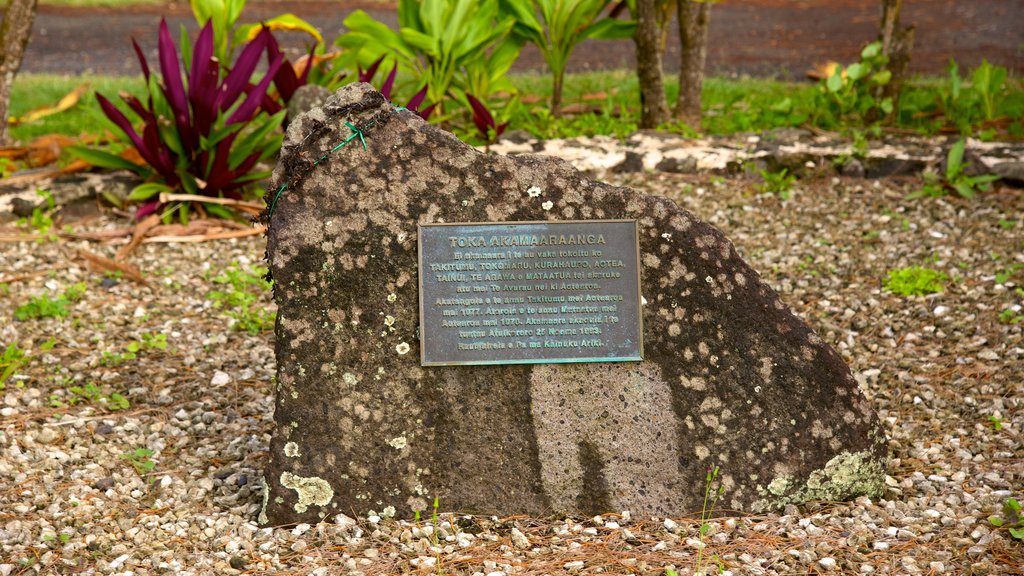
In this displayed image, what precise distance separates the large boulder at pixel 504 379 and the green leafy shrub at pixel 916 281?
6.05ft

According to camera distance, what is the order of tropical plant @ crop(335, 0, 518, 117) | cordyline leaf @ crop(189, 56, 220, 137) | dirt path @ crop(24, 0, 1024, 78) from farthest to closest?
dirt path @ crop(24, 0, 1024, 78) → tropical plant @ crop(335, 0, 518, 117) → cordyline leaf @ crop(189, 56, 220, 137)

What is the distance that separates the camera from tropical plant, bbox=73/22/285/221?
569 cm

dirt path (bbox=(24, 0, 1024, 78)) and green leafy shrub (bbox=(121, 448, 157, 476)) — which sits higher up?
dirt path (bbox=(24, 0, 1024, 78))

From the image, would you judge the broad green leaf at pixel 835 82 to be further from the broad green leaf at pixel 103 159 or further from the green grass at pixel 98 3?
the green grass at pixel 98 3

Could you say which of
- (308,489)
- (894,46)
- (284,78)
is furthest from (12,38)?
(894,46)

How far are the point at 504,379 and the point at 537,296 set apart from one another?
0.29 m

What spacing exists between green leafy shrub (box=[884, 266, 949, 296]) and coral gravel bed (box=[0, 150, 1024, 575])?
5 centimetres

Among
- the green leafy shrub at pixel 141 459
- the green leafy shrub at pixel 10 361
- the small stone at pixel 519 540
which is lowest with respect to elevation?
the small stone at pixel 519 540

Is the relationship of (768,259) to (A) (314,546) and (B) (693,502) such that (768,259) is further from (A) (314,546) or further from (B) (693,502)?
(A) (314,546)

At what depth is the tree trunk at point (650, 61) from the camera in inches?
261

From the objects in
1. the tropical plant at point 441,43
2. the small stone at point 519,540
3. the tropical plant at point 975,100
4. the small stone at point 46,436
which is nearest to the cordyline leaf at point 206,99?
the tropical plant at point 441,43

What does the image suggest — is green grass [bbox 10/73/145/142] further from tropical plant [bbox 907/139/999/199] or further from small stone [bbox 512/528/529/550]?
tropical plant [bbox 907/139/999/199]

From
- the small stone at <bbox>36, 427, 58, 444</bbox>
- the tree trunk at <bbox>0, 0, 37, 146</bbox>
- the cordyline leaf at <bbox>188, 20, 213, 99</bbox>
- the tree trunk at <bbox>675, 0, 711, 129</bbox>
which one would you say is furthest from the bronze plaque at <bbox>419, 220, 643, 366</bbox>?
the tree trunk at <bbox>0, 0, 37, 146</bbox>

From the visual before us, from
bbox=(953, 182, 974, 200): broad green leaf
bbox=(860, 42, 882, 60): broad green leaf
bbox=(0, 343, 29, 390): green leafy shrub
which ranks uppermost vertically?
bbox=(860, 42, 882, 60): broad green leaf
